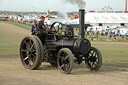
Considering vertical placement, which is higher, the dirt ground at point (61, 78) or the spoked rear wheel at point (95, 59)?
the spoked rear wheel at point (95, 59)

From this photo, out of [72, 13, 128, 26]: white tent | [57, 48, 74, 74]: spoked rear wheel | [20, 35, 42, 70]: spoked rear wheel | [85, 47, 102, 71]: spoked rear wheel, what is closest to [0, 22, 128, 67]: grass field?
[85, 47, 102, 71]: spoked rear wheel

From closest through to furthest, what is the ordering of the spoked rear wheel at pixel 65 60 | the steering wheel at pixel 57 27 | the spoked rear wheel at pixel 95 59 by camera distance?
1. the spoked rear wheel at pixel 65 60
2. the spoked rear wheel at pixel 95 59
3. the steering wheel at pixel 57 27

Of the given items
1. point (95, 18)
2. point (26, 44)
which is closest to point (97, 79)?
point (26, 44)

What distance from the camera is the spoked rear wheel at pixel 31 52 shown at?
8.54 metres

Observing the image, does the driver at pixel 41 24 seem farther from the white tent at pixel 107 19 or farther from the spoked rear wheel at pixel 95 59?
the white tent at pixel 107 19

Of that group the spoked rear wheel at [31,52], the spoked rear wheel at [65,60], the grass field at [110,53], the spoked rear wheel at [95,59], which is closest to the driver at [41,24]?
the spoked rear wheel at [31,52]

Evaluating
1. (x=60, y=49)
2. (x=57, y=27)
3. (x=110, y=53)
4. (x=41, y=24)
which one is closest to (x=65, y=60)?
(x=60, y=49)

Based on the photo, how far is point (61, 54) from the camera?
27.7 feet

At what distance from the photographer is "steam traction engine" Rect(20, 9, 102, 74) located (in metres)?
8.18

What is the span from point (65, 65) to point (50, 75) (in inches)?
27.6

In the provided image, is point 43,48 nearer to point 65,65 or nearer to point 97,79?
point 65,65

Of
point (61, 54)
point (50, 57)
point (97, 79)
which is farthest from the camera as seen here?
point (50, 57)

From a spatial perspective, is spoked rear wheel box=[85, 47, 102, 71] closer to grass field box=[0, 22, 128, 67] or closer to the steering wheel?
the steering wheel

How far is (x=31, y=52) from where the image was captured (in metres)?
9.02
